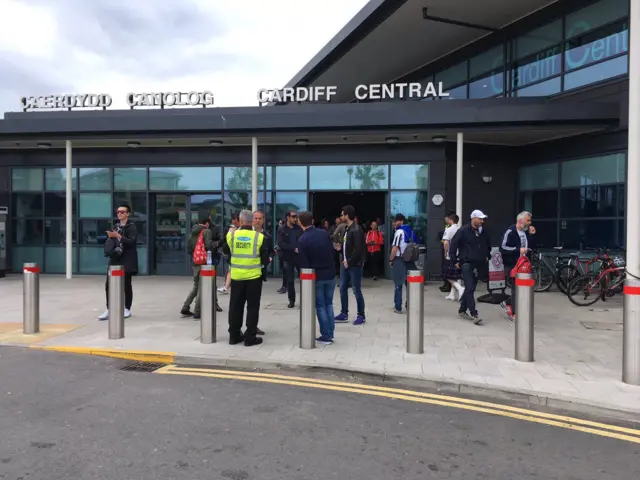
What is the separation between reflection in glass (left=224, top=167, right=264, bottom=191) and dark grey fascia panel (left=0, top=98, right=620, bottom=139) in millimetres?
1687

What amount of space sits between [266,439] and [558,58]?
1303 cm

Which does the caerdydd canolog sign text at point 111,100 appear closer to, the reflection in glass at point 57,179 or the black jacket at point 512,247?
the reflection in glass at point 57,179

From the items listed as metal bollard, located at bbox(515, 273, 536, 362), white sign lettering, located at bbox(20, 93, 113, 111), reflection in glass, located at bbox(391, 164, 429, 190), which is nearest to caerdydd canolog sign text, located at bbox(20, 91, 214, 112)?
white sign lettering, located at bbox(20, 93, 113, 111)

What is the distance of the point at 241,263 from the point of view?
22.7 ft

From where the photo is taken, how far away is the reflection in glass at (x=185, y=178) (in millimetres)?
15523

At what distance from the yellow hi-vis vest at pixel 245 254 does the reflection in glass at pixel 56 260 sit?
10998mm

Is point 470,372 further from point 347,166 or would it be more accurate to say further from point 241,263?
point 347,166

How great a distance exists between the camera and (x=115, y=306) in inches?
294

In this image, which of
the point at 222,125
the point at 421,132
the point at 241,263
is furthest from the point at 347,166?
the point at 241,263

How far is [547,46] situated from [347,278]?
9506mm

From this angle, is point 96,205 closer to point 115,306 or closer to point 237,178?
point 237,178

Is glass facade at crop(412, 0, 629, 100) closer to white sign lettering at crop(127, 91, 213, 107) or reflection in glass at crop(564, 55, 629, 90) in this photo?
reflection in glass at crop(564, 55, 629, 90)

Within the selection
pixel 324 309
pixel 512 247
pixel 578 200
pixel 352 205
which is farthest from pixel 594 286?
pixel 352 205

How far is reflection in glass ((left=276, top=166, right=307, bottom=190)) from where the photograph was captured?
15.2 m
